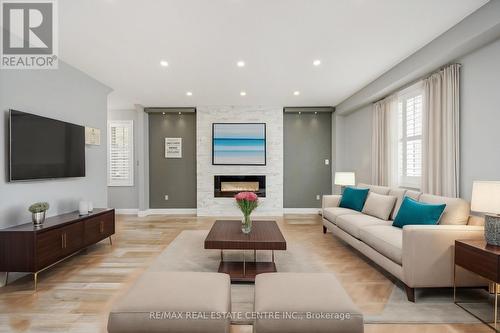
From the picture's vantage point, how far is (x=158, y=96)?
5.26m

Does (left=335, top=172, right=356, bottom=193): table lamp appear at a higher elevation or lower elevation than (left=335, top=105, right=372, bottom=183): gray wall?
lower

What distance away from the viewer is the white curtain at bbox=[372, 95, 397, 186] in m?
4.29

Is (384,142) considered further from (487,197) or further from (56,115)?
(56,115)

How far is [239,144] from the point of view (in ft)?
20.0

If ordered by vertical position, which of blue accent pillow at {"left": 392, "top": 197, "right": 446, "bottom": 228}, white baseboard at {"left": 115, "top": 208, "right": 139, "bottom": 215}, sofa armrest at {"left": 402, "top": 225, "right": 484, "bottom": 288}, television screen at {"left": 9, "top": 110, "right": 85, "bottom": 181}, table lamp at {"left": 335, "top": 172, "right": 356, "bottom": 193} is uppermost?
television screen at {"left": 9, "top": 110, "right": 85, "bottom": 181}

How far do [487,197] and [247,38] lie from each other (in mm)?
2798

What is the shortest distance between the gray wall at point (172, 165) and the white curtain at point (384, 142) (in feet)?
13.8

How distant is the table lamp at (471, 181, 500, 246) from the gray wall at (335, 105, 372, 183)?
3026mm

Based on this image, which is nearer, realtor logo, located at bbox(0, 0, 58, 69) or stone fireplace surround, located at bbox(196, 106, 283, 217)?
realtor logo, located at bbox(0, 0, 58, 69)

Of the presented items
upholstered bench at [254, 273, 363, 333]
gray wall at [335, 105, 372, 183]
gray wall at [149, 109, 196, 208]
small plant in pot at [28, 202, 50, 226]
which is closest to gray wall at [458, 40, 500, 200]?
gray wall at [335, 105, 372, 183]

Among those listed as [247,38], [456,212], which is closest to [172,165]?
[247,38]

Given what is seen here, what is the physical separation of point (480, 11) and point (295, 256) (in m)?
3.32

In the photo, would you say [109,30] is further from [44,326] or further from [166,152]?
[166,152]

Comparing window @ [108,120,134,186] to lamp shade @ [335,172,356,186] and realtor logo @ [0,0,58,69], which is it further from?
lamp shade @ [335,172,356,186]
